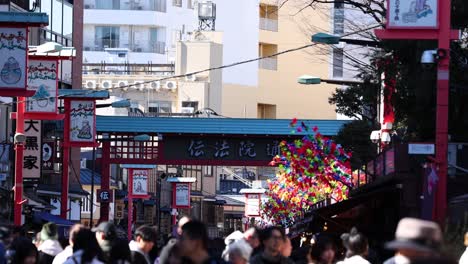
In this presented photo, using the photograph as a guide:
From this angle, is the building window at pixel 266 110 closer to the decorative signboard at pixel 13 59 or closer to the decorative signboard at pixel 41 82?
the decorative signboard at pixel 41 82

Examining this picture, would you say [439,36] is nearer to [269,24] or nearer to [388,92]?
[388,92]

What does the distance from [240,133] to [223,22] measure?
3203 centimetres

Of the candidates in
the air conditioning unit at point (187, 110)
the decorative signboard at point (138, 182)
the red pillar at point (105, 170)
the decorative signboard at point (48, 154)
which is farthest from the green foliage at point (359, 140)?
the air conditioning unit at point (187, 110)

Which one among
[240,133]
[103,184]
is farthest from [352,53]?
[103,184]

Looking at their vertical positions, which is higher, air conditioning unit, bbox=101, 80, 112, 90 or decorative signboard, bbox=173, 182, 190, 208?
air conditioning unit, bbox=101, 80, 112, 90

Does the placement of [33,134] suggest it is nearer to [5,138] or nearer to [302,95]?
[5,138]

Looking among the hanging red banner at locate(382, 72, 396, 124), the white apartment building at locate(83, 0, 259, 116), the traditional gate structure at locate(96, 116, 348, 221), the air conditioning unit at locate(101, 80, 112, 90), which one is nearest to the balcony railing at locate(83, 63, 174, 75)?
the white apartment building at locate(83, 0, 259, 116)

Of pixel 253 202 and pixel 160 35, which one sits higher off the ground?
pixel 160 35

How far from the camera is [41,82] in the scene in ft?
118

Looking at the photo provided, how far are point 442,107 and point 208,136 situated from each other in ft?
108

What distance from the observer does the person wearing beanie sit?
16.6 metres

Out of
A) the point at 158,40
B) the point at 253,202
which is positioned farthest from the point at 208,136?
the point at 158,40

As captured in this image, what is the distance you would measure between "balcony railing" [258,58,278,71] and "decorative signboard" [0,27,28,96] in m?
56.2

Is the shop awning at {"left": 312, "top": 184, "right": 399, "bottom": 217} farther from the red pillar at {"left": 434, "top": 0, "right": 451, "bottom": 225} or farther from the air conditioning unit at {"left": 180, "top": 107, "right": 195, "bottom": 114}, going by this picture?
the air conditioning unit at {"left": 180, "top": 107, "right": 195, "bottom": 114}
